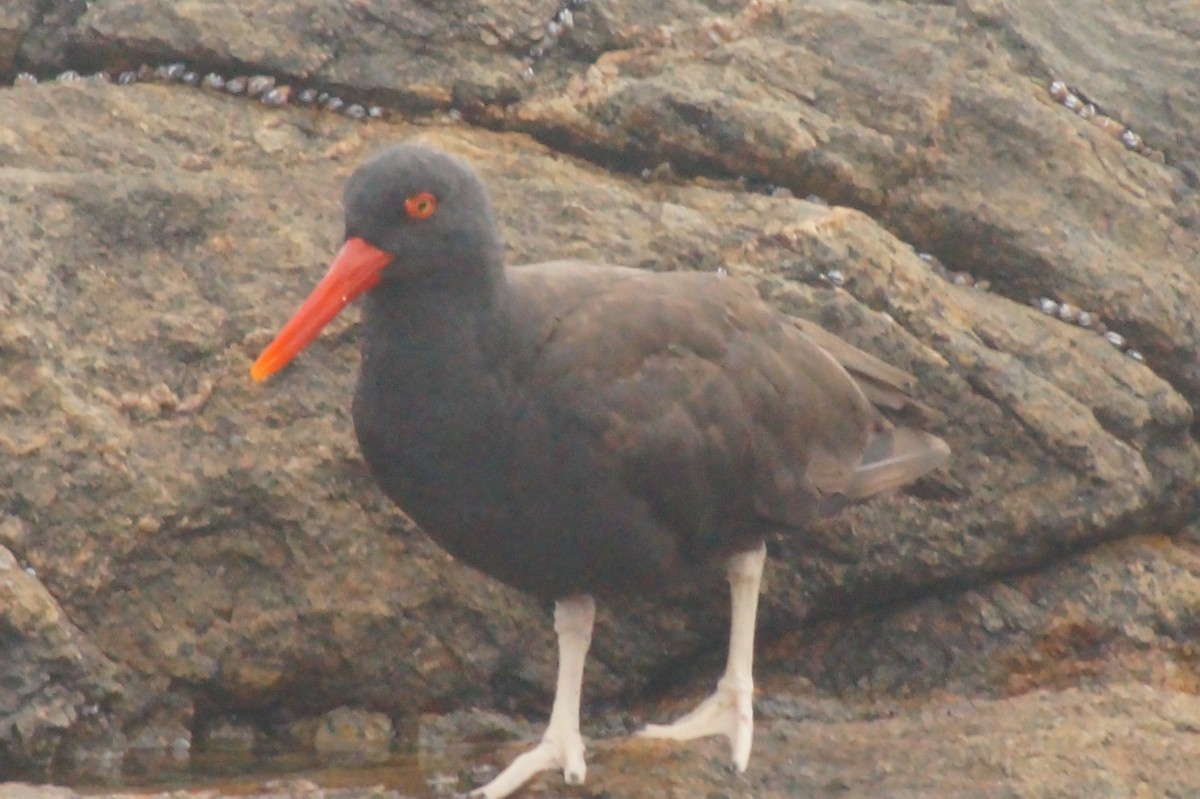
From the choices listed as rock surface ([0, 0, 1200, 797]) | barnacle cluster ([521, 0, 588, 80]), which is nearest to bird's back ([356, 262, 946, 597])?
rock surface ([0, 0, 1200, 797])

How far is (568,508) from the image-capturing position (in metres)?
5.47

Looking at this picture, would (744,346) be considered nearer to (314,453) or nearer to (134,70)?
(314,453)

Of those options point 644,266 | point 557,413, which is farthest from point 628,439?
point 644,266

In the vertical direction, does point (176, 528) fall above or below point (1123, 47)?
below

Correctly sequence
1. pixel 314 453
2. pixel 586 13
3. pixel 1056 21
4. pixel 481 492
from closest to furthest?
1. pixel 481 492
2. pixel 314 453
3. pixel 586 13
4. pixel 1056 21

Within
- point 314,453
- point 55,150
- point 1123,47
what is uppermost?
A: point 1123,47

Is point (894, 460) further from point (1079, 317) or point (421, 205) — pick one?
point (421, 205)

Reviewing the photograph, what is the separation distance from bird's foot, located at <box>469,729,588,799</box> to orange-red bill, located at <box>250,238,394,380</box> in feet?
4.53

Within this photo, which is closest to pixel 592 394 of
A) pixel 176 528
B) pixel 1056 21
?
pixel 176 528

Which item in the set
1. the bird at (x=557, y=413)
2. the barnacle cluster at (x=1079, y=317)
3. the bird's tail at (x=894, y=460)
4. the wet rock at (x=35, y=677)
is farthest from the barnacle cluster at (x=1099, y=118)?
the wet rock at (x=35, y=677)

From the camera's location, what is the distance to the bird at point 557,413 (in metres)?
5.40

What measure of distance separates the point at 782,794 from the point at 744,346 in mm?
1451

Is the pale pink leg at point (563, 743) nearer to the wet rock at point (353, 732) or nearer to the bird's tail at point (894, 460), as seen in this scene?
the wet rock at point (353, 732)

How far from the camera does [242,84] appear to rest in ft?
23.9
